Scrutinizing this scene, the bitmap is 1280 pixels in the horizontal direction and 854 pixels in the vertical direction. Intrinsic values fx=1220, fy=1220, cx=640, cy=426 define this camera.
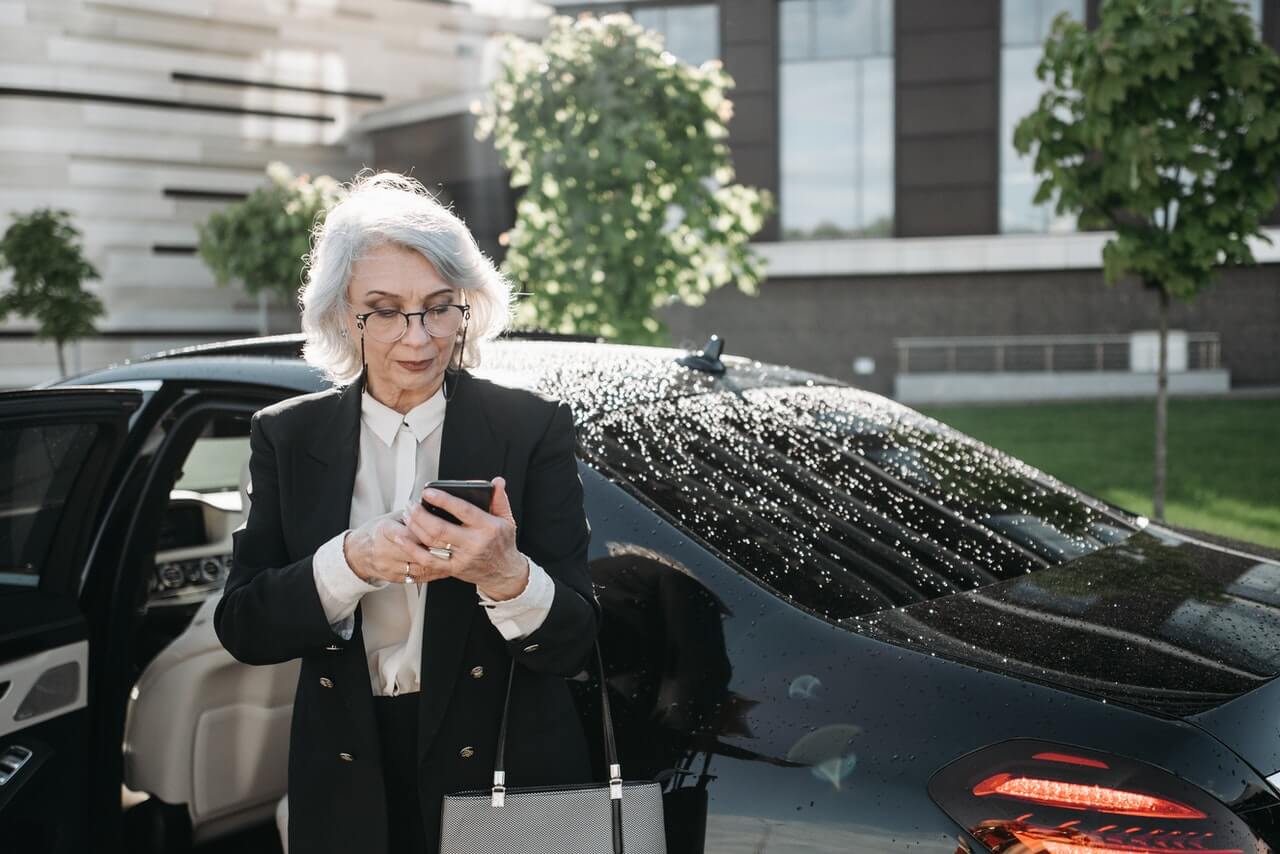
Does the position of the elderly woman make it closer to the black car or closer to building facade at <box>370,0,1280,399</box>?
the black car

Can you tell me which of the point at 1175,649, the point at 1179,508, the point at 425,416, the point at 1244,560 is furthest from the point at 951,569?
the point at 1179,508

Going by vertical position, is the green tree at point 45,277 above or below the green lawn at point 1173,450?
above

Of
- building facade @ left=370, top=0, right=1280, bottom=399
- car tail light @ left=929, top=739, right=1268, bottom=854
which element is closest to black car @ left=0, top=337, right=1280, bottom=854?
car tail light @ left=929, top=739, right=1268, bottom=854

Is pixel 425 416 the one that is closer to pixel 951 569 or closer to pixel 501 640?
pixel 501 640

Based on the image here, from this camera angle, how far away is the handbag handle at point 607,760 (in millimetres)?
1710

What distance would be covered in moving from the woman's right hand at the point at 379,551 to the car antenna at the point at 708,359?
1304 millimetres

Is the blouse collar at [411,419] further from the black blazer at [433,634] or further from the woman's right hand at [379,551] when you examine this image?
the woman's right hand at [379,551]

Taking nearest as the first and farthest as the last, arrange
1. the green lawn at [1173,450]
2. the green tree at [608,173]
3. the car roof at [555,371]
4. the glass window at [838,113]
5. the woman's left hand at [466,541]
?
the woman's left hand at [466,541] < the car roof at [555,371] < the green tree at [608,173] < the green lawn at [1173,450] < the glass window at [838,113]

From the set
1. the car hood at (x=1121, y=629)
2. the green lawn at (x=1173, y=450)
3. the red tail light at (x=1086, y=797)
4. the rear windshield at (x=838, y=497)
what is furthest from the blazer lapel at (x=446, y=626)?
the green lawn at (x=1173, y=450)

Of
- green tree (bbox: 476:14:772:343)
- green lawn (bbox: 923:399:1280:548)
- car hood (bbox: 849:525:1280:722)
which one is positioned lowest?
green lawn (bbox: 923:399:1280:548)

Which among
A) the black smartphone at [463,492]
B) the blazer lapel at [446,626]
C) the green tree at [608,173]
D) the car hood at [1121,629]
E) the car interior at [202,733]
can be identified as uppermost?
the green tree at [608,173]

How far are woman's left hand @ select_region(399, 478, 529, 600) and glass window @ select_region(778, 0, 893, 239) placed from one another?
2635 cm

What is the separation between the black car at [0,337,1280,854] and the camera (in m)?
1.68

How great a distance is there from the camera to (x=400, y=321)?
1831 millimetres
